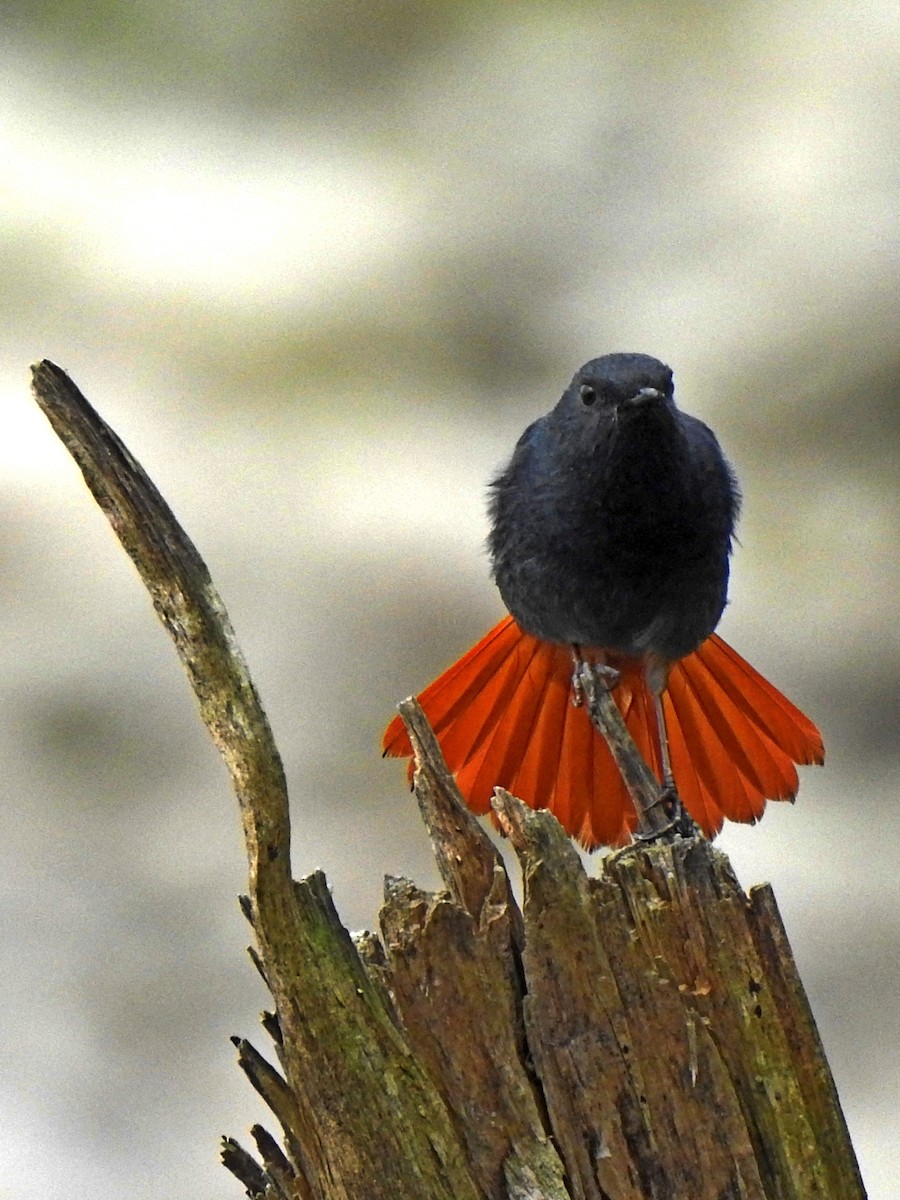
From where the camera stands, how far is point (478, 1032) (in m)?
2.55

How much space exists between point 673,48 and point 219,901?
12.7 ft

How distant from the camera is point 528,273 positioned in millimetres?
6855

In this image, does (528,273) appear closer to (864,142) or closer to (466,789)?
(864,142)

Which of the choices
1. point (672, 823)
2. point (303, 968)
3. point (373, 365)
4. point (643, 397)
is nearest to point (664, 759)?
point (672, 823)

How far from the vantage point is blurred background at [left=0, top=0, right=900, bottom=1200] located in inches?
248

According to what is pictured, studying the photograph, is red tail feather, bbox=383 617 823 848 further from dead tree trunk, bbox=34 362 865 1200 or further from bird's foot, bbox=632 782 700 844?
dead tree trunk, bbox=34 362 865 1200

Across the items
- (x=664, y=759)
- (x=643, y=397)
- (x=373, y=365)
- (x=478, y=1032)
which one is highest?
(x=373, y=365)

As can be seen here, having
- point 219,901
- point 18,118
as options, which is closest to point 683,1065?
point 219,901

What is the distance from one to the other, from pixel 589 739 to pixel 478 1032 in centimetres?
168

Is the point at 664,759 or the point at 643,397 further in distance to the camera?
the point at 664,759

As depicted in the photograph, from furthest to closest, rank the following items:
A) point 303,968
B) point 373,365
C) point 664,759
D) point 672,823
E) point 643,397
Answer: point 373,365, point 664,759, point 643,397, point 672,823, point 303,968

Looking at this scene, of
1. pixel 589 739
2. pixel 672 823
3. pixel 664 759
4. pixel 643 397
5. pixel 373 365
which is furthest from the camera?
pixel 373 365

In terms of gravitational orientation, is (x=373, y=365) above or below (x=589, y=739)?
above

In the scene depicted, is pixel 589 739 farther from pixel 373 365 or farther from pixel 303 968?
pixel 373 365
